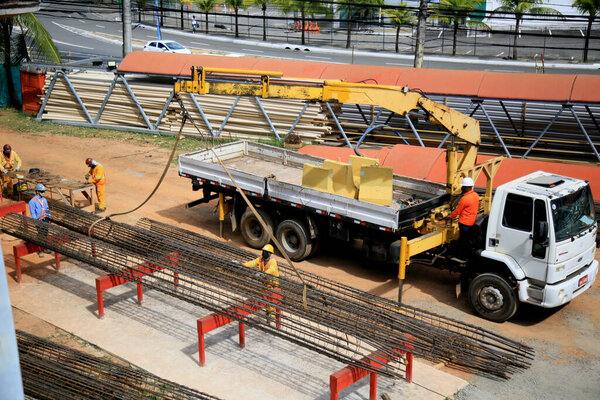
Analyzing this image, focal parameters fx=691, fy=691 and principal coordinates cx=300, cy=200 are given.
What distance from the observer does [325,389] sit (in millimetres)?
9672

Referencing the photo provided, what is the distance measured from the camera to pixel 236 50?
43.6 meters

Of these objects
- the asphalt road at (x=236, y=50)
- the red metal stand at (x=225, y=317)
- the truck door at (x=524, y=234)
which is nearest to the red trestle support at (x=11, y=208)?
the red metal stand at (x=225, y=317)

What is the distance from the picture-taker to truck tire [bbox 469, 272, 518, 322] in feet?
37.3

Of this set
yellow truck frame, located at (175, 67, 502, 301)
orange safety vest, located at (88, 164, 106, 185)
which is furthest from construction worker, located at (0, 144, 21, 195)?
yellow truck frame, located at (175, 67, 502, 301)

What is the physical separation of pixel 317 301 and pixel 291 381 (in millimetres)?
1228

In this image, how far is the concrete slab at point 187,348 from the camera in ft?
31.8

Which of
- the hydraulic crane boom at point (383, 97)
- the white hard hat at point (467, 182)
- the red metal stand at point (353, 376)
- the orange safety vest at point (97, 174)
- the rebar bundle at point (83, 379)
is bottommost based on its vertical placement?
the rebar bundle at point (83, 379)

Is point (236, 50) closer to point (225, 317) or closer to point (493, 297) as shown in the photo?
point (493, 297)

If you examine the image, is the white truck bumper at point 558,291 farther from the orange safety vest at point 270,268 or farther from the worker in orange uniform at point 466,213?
the orange safety vest at point 270,268

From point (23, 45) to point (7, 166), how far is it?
14.2 m

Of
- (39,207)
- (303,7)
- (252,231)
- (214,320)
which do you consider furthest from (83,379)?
(303,7)

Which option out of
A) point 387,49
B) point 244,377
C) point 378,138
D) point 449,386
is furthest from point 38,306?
point 387,49

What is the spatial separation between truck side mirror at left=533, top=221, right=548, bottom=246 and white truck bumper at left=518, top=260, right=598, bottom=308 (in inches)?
28.7

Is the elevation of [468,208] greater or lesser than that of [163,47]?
lesser
